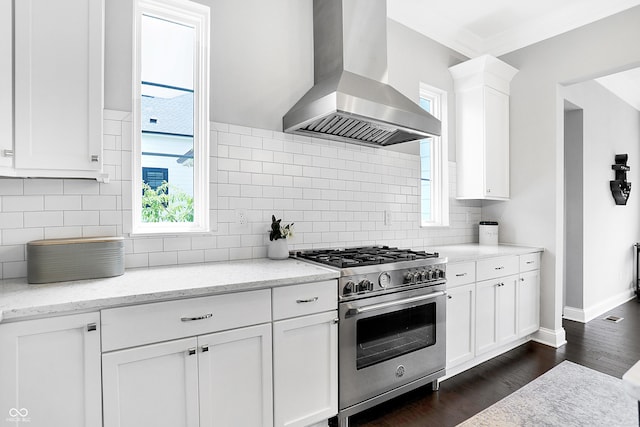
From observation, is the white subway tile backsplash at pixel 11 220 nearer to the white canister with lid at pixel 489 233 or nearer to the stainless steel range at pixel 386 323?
the stainless steel range at pixel 386 323

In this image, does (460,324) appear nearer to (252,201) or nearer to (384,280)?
(384,280)

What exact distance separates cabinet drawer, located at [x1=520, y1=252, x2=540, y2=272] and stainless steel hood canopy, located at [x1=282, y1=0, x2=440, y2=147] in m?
1.62

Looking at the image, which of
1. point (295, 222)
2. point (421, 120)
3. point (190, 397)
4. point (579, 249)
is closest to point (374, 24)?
point (421, 120)

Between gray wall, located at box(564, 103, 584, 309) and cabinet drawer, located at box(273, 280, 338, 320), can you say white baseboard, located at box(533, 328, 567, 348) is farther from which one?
cabinet drawer, located at box(273, 280, 338, 320)

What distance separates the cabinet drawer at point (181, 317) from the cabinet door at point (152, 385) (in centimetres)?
4

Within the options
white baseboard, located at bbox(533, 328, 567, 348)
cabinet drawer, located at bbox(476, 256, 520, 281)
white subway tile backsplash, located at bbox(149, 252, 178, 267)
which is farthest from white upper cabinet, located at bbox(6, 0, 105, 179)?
white baseboard, located at bbox(533, 328, 567, 348)

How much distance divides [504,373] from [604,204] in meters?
3.26

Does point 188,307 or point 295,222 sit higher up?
point 295,222

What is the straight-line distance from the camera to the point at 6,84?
58.3 inches

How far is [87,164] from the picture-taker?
1661mm

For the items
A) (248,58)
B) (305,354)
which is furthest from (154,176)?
(305,354)

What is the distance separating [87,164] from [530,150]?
391cm

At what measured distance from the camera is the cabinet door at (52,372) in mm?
1237

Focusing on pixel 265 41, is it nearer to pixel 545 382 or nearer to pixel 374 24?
pixel 374 24
